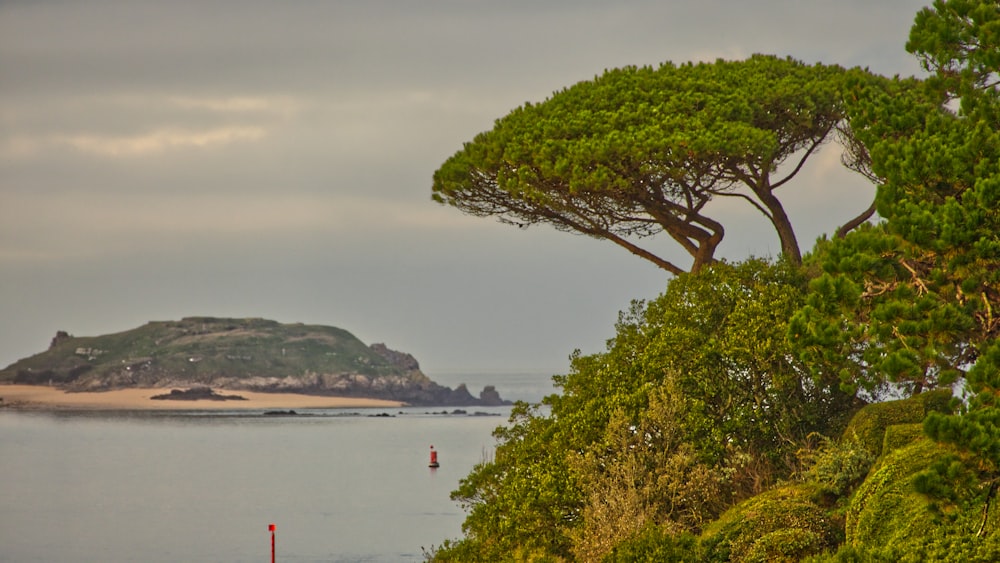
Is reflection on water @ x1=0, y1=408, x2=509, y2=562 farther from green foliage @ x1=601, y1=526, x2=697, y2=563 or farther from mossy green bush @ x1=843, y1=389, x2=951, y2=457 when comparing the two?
green foliage @ x1=601, y1=526, x2=697, y2=563

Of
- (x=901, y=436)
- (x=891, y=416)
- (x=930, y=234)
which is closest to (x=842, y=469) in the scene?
(x=901, y=436)

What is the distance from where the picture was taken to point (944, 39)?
19.2 metres

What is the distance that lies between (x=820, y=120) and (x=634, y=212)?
5064mm

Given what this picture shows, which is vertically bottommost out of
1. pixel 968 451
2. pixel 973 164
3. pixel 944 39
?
pixel 968 451

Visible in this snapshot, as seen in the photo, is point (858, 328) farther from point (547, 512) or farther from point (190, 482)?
point (190, 482)

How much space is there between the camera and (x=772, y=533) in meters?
19.3

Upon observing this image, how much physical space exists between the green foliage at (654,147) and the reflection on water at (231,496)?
2963 cm

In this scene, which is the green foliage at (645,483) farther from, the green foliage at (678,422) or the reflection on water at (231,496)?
the reflection on water at (231,496)

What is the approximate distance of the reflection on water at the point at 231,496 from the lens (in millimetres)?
64062

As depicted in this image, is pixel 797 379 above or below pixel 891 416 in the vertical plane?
above

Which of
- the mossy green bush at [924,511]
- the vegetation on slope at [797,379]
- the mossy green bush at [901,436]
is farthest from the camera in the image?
the mossy green bush at [901,436]

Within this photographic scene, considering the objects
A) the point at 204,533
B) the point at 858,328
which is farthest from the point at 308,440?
the point at 858,328

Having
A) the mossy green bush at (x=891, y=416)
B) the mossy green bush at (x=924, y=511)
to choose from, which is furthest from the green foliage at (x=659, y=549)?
the mossy green bush at (x=891, y=416)

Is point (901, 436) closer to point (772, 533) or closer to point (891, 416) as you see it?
point (891, 416)
